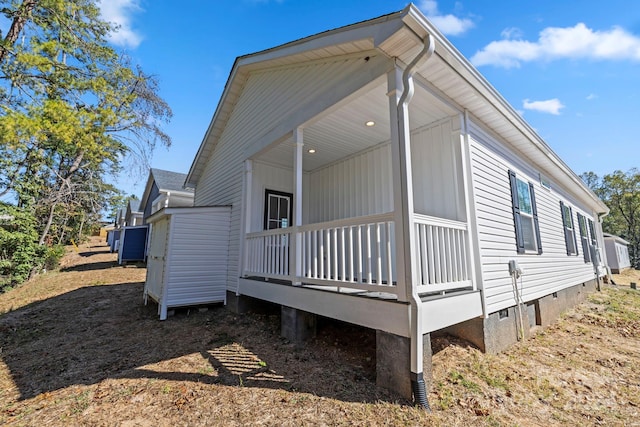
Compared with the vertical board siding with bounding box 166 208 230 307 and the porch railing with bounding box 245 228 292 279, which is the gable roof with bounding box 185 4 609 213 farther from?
the vertical board siding with bounding box 166 208 230 307

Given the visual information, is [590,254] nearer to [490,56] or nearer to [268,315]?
[490,56]

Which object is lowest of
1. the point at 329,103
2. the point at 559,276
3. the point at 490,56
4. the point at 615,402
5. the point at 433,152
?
the point at 615,402

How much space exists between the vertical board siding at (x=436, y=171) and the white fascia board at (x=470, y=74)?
683mm

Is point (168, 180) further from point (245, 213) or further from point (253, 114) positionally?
point (245, 213)

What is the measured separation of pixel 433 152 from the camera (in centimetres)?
475

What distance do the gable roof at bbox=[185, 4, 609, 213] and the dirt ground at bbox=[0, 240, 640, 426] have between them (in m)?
3.65

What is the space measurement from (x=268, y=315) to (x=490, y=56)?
7.67 m

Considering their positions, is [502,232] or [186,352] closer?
[186,352]

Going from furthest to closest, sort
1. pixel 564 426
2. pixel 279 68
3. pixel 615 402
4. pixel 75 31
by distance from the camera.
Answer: pixel 75 31
pixel 279 68
pixel 615 402
pixel 564 426

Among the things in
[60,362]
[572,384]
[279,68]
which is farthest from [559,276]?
[60,362]

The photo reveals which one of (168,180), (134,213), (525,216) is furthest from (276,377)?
(134,213)

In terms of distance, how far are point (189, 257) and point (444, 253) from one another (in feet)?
18.1

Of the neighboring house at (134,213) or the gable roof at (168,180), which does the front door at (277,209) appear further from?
the neighboring house at (134,213)

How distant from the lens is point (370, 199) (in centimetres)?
591
